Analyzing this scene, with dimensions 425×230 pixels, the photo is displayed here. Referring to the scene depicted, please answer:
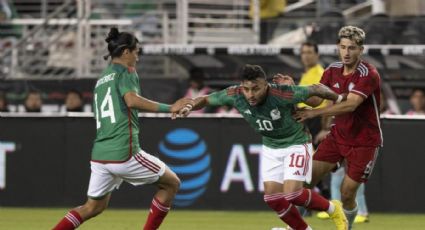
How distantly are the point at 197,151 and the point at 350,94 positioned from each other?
5.59 metres

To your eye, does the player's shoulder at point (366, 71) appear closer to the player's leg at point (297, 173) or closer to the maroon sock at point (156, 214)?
the player's leg at point (297, 173)

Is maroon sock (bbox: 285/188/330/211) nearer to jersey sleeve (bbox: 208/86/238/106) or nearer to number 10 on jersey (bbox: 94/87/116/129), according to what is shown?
jersey sleeve (bbox: 208/86/238/106)

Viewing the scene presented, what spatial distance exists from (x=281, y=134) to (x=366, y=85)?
1.06 meters

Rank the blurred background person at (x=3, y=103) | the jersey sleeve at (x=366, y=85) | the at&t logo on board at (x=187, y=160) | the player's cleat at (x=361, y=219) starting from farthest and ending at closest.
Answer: the blurred background person at (x=3, y=103) → the at&t logo on board at (x=187, y=160) → the player's cleat at (x=361, y=219) → the jersey sleeve at (x=366, y=85)

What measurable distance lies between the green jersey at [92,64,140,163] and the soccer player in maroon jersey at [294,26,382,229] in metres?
2.23

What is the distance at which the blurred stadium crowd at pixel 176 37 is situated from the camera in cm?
1964

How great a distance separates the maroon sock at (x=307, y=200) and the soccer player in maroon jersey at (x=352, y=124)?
15.0 inches

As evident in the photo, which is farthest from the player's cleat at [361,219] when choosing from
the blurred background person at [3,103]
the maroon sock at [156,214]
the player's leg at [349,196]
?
the blurred background person at [3,103]

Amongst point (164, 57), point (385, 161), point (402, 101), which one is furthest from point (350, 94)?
point (164, 57)

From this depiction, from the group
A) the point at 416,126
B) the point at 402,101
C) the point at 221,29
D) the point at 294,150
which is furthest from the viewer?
the point at 221,29

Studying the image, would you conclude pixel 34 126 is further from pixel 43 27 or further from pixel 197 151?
pixel 43 27

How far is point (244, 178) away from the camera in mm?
16750

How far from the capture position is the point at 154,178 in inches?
445

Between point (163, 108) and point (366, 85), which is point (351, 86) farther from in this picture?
point (163, 108)
